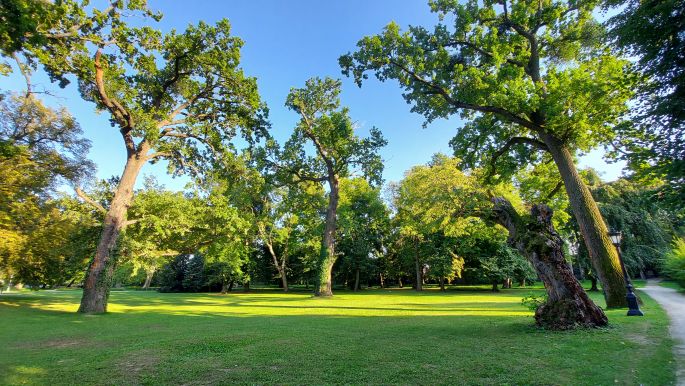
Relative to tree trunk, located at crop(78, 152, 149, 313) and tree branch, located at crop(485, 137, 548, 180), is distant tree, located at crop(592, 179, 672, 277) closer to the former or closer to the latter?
tree branch, located at crop(485, 137, 548, 180)

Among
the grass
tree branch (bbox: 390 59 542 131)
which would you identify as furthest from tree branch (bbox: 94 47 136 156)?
tree branch (bbox: 390 59 542 131)

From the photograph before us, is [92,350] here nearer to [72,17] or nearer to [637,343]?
[72,17]

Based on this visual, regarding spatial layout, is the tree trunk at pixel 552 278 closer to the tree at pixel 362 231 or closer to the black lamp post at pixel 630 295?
the black lamp post at pixel 630 295

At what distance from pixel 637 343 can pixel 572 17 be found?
14.5 m

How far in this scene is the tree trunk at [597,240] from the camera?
11.4 metres

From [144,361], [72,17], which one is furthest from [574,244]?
[72,17]

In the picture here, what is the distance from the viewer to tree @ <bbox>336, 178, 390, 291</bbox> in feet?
→ 134

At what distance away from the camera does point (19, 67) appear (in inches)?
285

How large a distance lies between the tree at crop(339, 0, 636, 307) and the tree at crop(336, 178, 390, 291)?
2353cm

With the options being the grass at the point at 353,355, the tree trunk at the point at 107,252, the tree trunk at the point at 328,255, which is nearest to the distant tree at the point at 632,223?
the grass at the point at 353,355

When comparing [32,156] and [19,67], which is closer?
[19,67]

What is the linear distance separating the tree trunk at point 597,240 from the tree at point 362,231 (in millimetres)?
26825

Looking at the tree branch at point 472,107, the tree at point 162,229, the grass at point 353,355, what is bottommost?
the grass at point 353,355

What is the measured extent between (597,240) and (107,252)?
20.2 meters
